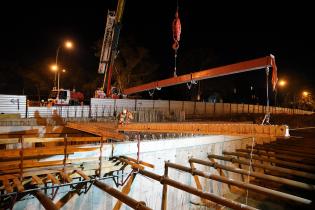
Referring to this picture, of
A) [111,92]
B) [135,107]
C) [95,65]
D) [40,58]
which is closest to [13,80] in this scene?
[40,58]

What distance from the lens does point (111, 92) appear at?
1991 cm

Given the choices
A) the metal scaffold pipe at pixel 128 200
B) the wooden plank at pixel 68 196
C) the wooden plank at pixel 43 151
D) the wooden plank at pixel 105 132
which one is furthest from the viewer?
the wooden plank at pixel 105 132

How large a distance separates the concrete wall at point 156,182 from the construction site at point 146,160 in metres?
0.03

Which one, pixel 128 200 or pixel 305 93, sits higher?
pixel 305 93

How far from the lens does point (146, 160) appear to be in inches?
342

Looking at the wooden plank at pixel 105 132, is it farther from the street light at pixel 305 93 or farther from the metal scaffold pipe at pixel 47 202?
the street light at pixel 305 93

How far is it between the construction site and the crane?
8cm

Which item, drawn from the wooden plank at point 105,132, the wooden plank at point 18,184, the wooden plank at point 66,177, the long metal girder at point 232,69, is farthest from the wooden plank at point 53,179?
the long metal girder at point 232,69

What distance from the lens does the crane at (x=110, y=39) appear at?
16156 millimetres

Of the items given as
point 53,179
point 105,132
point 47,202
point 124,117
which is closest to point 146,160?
point 105,132

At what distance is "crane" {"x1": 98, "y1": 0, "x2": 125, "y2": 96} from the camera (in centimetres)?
1616

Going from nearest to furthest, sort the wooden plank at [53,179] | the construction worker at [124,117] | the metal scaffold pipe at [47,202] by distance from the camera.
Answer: the metal scaffold pipe at [47,202]
the wooden plank at [53,179]
the construction worker at [124,117]

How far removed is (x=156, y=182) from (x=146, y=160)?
958 mm

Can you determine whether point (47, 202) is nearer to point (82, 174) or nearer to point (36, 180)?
point (36, 180)
